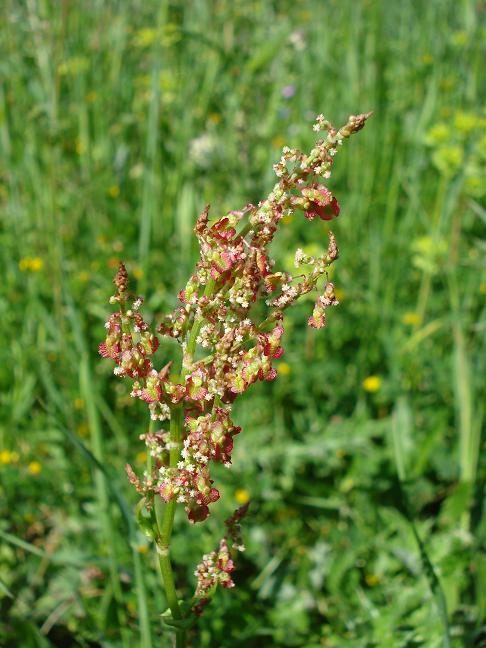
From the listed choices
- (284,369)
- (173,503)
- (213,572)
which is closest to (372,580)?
(284,369)

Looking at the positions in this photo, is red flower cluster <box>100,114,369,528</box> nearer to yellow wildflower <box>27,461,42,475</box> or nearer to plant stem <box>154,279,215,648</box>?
plant stem <box>154,279,215,648</box>

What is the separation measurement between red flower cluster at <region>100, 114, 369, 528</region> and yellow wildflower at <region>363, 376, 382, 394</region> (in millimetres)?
1412

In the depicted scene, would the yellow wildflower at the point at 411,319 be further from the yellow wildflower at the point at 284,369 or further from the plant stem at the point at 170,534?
the plant stem at the point at 170,534

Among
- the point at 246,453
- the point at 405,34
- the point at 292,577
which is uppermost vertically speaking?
the point at 405,34

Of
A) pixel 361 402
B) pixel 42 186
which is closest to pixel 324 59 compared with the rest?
pixel 42 186

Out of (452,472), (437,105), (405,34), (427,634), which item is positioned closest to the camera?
(427,634)

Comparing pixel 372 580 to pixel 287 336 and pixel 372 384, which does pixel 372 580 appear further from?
pixel 287 336

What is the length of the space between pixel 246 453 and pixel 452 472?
0.55 metres

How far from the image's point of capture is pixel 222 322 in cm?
79

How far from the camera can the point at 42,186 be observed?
8.75 feet

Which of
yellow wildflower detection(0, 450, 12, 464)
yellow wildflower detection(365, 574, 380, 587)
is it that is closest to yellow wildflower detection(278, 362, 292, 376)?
yellow wildflower detection(365, 574, 380, 587)

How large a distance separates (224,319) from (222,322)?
27mm

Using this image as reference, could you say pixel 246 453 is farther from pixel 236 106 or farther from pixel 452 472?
pixel 236 106

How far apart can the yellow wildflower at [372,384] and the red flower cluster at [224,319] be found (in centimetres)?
141
